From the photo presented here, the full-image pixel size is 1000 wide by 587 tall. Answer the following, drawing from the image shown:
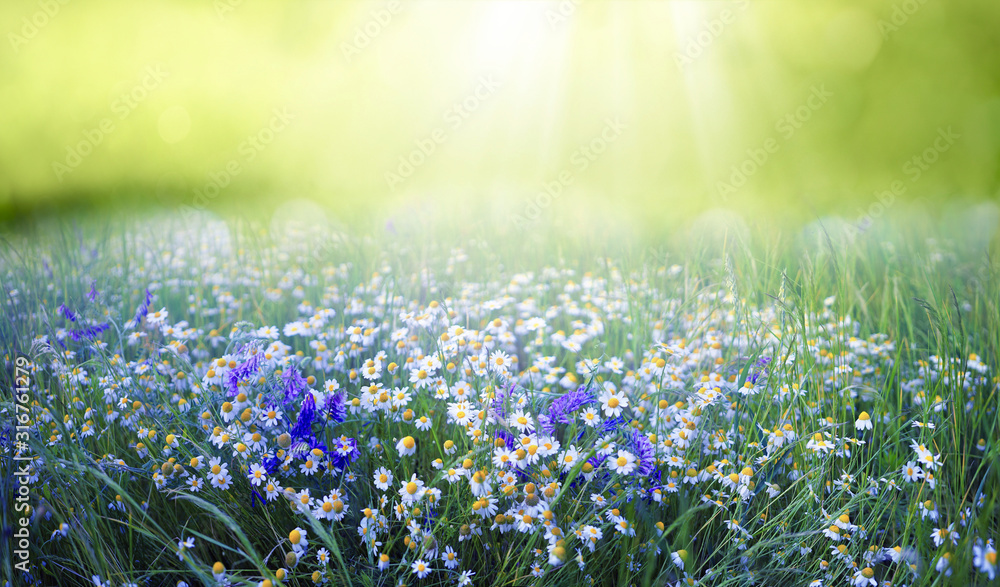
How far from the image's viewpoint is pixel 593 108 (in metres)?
5.04

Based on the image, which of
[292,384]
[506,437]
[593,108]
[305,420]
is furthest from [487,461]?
[593,108]

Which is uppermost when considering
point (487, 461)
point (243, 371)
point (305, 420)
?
point (243, 371)

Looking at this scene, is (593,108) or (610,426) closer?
(610,426)

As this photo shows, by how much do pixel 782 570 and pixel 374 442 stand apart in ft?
3.45

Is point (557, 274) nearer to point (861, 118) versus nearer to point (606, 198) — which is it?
point (606, 198)

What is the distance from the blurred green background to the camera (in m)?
4.43

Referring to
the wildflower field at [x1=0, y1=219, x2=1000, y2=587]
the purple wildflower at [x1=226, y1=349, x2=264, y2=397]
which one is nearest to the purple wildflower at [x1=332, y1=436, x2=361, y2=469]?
the wildflower field at [x1=0, y1=219, x2=1000, y2=587]

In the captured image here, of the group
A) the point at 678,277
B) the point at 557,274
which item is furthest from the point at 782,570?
the point at 557,274

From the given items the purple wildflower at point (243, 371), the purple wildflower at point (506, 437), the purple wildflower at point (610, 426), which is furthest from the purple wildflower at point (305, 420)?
the purple wildflower at point (610, 426)

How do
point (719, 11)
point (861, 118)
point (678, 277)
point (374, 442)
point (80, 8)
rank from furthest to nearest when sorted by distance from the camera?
point (861, 118)
point (719, 11)
point (80, 8)
point (678, 277)
point (374, 442)

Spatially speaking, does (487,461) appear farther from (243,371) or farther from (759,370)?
(759,370)

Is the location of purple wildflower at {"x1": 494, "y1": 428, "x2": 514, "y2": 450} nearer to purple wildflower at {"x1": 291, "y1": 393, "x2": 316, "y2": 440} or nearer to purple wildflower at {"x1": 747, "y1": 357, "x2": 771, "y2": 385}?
purple wildflower at {"x1": 291, "y1": 393, "x2": 316, "y2": 440}

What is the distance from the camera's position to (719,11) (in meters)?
4.39

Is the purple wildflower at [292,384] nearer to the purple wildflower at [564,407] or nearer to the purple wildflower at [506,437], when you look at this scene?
the purple wildflower at [506,437]
